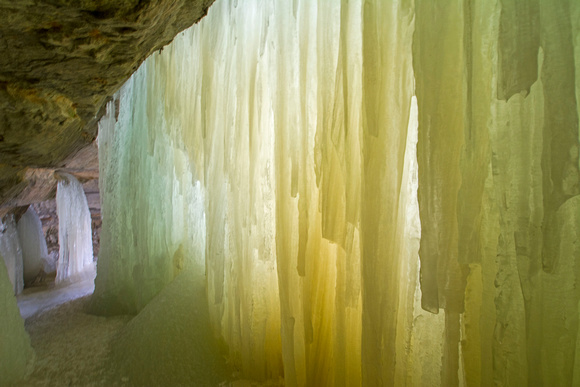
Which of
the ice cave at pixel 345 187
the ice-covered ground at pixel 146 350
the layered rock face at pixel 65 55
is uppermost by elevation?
the layered rock face at pixel 65 55

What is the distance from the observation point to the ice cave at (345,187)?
1.43 metres

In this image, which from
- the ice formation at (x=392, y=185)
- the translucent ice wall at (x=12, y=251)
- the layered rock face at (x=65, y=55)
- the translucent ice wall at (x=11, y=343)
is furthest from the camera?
the translucent ice wall at (x=12, y=251)

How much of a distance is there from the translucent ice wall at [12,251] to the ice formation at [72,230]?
2.07ft

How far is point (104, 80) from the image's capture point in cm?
259

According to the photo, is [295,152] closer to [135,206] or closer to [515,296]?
[515,296]

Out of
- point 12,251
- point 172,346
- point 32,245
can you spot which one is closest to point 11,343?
point 172,346

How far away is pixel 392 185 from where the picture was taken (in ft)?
6.00

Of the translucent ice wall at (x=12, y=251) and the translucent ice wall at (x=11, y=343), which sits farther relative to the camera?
the translucent ice wall at (x=12, y=251)

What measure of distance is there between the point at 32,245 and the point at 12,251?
2.46 ft

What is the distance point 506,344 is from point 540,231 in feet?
1.50

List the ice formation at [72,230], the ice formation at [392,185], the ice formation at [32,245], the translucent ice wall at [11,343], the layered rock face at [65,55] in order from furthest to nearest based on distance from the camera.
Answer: the ice formation at [32,245]
the ice formation at [72,230]
the translucent ice wall at [11,343]
the layered rock face at [65,55]
the ice formation at [392,185]

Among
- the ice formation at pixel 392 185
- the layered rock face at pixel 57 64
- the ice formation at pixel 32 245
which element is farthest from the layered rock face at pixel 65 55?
the ice formation at pixel 32 245

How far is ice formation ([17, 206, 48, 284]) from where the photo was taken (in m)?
7.87

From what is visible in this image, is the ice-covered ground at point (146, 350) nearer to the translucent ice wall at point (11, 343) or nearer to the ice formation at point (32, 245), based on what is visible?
the translucent ice wall at point (11, 343)
